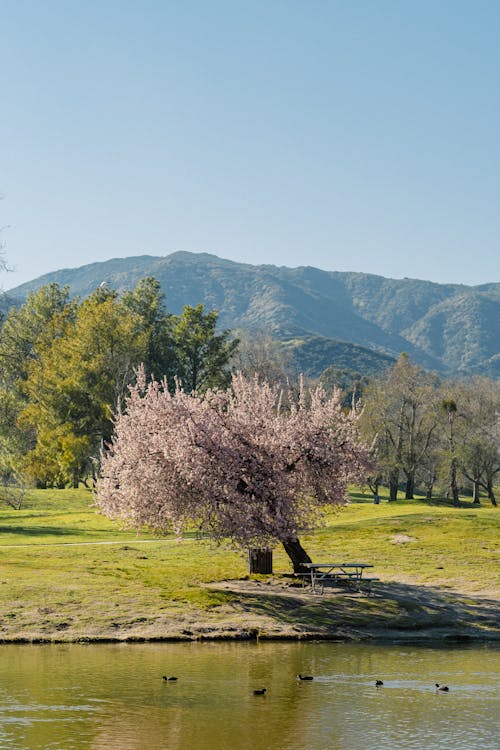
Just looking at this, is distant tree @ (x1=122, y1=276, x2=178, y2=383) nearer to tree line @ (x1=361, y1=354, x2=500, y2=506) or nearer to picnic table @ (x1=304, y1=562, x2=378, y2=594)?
tree line @ (x1=361, y1=354, x2=500, y2=506)

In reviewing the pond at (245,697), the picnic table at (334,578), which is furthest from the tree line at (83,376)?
the pond at (245,697)

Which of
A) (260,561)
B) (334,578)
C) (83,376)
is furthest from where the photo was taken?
(83,376)

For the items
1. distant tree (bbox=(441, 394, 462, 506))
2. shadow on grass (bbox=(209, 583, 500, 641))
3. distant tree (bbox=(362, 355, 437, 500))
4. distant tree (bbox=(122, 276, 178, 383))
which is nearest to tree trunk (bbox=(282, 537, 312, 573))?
shadow on grass (bbox=(209, 583, 500, 641))

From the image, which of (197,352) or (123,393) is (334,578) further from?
(197,352)

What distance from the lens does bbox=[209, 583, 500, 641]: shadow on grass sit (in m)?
32.6

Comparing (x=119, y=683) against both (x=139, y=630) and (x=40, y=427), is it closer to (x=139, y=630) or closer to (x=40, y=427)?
(x=139, y=630)

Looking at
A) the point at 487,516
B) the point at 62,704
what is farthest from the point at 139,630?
the point at 487,516

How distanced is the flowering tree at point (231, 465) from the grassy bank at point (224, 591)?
2.58 meters

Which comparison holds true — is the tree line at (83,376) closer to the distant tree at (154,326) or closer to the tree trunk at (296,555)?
the distant tree at (154,326)

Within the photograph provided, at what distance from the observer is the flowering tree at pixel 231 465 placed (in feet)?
118

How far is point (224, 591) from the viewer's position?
36000 millimetres

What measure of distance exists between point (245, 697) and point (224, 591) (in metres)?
13.4

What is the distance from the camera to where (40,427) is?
93.8 m

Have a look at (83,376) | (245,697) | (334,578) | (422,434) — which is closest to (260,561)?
(334,578)
